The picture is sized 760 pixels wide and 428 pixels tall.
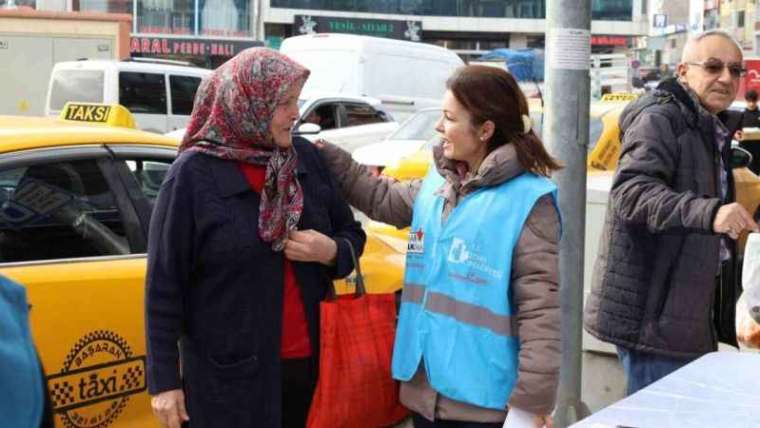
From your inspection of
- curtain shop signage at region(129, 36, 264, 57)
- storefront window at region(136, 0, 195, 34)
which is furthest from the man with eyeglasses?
storefront window at region(136, 0, 195, 34)

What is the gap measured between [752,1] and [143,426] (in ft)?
181

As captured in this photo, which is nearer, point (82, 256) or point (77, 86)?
point (82, 256)

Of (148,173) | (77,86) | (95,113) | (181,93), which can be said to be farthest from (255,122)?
(181,93)

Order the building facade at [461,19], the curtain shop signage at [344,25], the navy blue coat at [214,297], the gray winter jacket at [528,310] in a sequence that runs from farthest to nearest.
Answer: the building facade at [461,19] < the curtain shop signage at [344,25] < the navy blue coat at [214,297] < the gray winter jacket at [528,310]

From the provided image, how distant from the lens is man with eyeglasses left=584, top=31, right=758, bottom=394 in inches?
133

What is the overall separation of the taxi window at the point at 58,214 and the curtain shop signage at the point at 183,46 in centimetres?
4463

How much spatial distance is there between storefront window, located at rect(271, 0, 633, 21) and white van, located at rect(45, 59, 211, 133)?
38.4 metres

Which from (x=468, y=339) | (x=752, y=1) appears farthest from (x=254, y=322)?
(x=752, y=1)

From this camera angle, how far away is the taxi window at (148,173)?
445cm

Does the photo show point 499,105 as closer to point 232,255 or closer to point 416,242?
point 416,242

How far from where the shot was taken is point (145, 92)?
59.3 feet

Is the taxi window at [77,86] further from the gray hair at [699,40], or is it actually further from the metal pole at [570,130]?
the gray hair at [699,40]

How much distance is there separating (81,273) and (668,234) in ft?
6.71

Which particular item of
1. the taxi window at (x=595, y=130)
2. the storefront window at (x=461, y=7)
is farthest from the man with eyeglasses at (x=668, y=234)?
the storefront window at (x=461, y=7)
